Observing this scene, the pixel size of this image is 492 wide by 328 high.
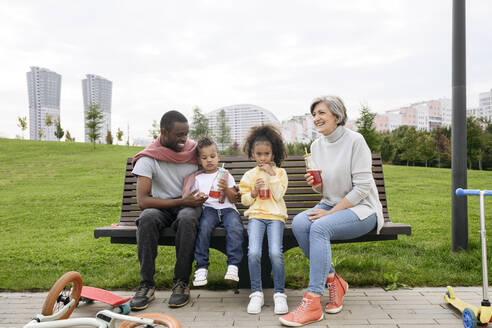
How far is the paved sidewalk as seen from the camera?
271 cm

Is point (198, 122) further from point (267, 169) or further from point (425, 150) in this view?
point (267, 169)

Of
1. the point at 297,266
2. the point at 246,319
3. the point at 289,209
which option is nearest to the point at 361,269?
the point at 297,266

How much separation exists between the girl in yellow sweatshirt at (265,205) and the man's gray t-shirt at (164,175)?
0.57 meters

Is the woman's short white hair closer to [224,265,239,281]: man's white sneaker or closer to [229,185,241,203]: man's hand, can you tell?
[229,185,241,203]: man's hand

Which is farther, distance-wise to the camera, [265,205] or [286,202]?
[286,202]

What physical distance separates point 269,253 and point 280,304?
0.37 m

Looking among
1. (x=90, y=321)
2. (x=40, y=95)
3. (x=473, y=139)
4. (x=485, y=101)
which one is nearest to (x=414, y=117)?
(x=485, y=101)

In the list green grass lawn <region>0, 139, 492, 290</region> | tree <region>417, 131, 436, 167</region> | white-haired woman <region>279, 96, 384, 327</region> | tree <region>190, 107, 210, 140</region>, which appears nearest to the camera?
white-haired woman <region>279, 96, 384, 327</region>

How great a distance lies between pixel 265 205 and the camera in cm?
319

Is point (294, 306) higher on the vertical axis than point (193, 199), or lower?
lower


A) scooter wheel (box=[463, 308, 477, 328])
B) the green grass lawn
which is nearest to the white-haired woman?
the green grass lawn

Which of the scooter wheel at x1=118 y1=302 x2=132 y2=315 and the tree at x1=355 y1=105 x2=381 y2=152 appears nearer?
the scooter wheel at x1=118 y1=302 x2=132 y2=315

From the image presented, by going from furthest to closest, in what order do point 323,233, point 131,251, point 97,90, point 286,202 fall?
1. point 97,90
2. point 131,251
3. point 286,202
4. point 323,233

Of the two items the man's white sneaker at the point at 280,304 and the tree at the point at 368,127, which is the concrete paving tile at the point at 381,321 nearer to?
the man's white sneaker at the point at 280,304
